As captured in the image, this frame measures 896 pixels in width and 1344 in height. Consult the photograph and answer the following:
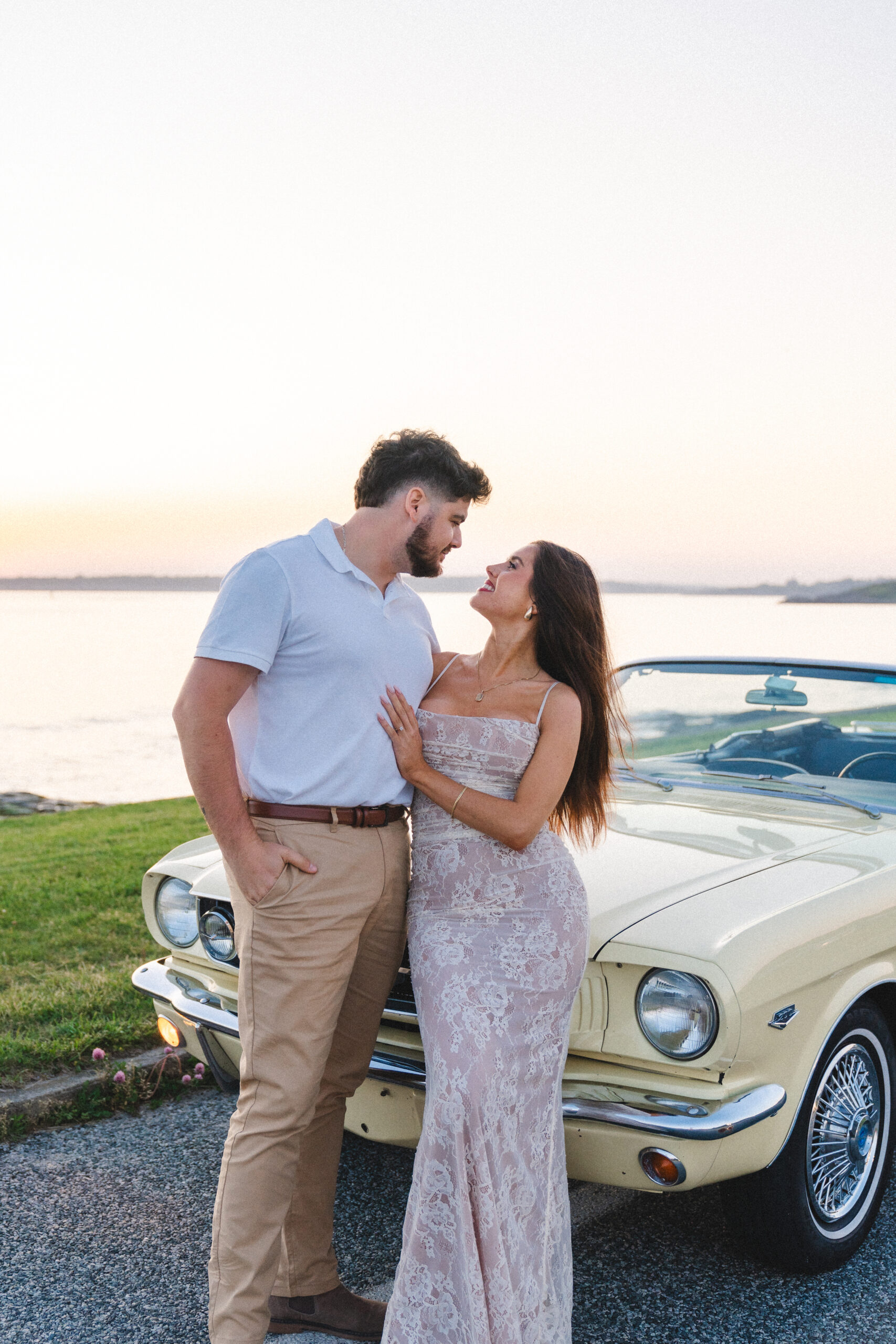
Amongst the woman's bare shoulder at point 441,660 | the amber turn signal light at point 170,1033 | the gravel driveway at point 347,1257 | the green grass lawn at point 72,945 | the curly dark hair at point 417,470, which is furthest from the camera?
the green grass lawn at point 72,945

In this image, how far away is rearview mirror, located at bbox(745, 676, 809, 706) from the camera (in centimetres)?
441

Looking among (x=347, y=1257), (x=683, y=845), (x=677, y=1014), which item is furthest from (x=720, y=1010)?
(x=347, y=1257)

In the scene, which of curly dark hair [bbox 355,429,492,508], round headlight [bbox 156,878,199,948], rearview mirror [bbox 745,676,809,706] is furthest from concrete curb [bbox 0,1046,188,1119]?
rearview mirror [bbox 745,676,809,706]

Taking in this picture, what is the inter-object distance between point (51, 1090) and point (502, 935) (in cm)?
217

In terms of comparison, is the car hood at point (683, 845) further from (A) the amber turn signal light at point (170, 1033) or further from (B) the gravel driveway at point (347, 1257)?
(A) the amber turn signal light at point (170, 1033)

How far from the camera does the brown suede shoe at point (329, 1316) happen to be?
8.98ft

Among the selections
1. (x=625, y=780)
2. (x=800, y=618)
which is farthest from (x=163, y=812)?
(x=800, y=618)

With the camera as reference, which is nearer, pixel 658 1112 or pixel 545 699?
pixel 658 1112

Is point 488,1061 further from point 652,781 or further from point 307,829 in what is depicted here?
point 652,781

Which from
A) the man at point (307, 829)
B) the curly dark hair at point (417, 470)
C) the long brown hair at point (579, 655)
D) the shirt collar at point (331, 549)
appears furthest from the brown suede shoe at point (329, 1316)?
the curly dark hair at point (417, 470)

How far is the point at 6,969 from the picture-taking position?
5.16 metres

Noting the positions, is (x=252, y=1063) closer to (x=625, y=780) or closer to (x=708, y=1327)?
(x=708, y=1327)

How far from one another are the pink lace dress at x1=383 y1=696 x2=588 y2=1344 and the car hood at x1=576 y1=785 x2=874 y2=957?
22 cm

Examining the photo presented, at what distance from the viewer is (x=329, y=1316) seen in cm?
274
